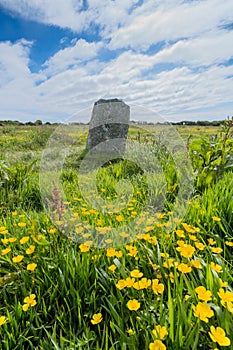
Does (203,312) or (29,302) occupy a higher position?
(203,312)

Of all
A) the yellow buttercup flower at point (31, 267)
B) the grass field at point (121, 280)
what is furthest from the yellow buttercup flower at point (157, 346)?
the yellow buttercup flower at point (31, 267)

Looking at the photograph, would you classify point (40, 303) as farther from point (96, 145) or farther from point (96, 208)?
point (96, 145)

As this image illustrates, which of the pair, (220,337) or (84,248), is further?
(84,248)

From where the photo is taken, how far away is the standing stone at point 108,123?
804 centimetres

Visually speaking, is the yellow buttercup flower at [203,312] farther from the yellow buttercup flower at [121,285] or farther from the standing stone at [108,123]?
the standing stone at [108,123]

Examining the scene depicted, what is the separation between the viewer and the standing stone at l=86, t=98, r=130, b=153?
26.4 feet

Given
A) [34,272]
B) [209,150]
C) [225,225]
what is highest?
[209,150]

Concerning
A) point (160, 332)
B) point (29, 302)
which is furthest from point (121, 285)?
point (29, 302)

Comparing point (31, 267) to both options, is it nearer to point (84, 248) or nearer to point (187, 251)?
point (84, 248)

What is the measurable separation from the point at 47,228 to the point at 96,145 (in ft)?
18.3

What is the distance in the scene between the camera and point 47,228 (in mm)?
2434

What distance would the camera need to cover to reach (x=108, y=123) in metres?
→ 8.39

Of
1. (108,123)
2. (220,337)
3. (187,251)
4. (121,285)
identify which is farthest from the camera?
(108,123)

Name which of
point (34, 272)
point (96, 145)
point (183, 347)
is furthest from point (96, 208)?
point (96, 145)
